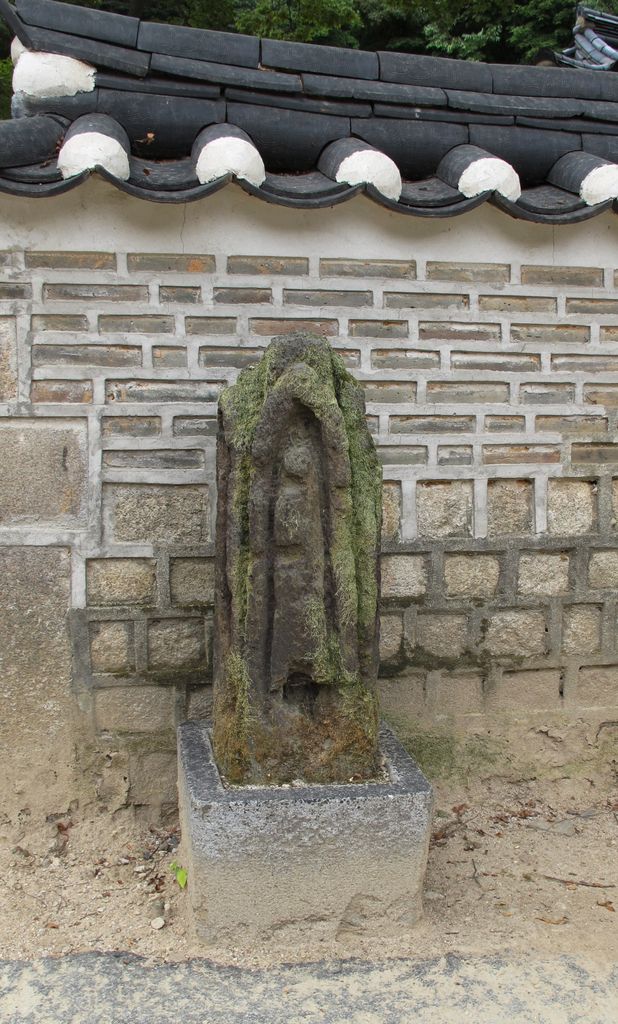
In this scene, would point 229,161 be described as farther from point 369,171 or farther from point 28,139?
point 28,139

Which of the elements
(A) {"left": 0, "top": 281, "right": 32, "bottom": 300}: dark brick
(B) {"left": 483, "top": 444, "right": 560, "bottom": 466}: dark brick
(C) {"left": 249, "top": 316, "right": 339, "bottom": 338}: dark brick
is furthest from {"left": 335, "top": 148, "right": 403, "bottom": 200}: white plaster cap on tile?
(A) {"left": 0, "top": 281, "right": 32, "bottom": 300}: dark brick

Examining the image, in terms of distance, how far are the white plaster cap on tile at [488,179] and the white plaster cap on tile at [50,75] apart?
147cm

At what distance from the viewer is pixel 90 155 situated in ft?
9.84

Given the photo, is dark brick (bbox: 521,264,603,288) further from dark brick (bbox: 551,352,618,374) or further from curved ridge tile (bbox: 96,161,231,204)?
curved ridge tile (bbox: 96,161,231,204)

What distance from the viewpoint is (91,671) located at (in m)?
3.49

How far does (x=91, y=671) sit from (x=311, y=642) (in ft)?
3.94

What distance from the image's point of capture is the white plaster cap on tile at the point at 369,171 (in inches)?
127

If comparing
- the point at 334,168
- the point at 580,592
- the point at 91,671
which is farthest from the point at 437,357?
the point at 91,671

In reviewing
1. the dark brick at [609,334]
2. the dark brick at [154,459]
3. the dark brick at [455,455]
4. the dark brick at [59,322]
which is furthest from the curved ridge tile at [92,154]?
the dark brick at [609,334]

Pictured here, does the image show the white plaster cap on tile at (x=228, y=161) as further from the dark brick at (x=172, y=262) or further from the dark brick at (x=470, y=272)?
the dark brick at (x=470, y=272)

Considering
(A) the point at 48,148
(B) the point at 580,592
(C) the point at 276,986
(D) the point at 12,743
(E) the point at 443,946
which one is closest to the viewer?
(C) the point at 276,986

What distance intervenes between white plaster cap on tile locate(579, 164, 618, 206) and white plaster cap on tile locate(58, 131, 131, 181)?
176cm

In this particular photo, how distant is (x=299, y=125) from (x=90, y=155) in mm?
905

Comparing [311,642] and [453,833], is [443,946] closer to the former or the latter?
[453,833]
